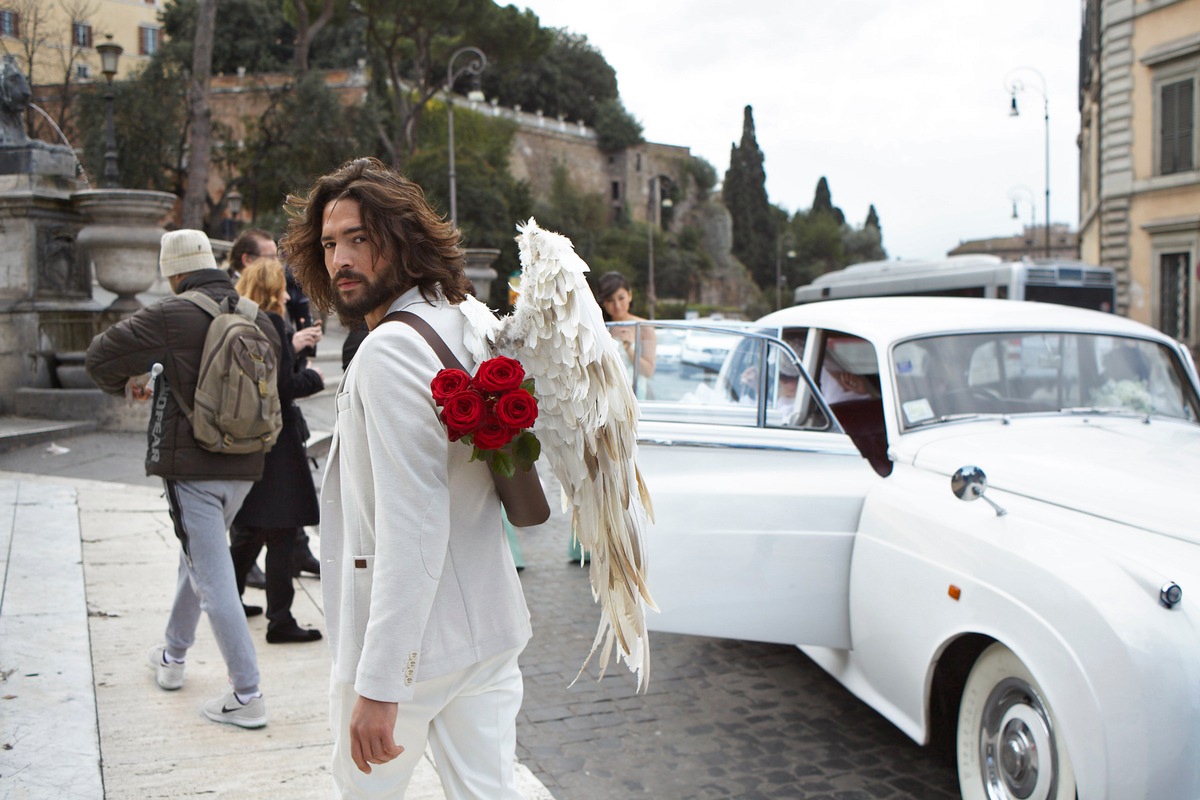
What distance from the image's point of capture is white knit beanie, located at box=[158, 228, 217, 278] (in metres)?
3.98

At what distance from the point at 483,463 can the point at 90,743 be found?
2.32 meters

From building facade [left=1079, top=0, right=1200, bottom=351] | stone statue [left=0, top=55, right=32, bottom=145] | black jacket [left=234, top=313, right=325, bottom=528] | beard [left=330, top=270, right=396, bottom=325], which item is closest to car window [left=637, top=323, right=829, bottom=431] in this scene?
black jacket [left=234, top=313, right=325, bottom=528]

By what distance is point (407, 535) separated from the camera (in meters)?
2.01

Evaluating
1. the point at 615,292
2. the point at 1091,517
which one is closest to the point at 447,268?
the point at 1091,517

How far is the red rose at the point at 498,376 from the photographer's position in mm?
2061

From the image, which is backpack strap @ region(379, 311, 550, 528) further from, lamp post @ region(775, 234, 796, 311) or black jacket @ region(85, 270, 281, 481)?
lamp post @ region(775, 234, 796, 311)

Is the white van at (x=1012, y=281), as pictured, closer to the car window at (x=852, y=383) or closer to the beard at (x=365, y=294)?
the car window at (x=852, y=383)

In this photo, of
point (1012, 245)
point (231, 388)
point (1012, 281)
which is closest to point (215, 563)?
point (231, 388)

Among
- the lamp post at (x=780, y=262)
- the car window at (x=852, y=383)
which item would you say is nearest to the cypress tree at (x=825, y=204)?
the lamp post at (x=780, y=262)

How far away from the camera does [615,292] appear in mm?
7180

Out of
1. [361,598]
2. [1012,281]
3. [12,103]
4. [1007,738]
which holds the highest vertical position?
[12,103]

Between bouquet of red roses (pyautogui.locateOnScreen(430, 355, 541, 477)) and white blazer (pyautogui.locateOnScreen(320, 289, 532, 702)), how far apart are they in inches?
2.7

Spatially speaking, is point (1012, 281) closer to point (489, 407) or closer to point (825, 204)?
point (489, 407)

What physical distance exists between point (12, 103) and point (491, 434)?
11347 mm
